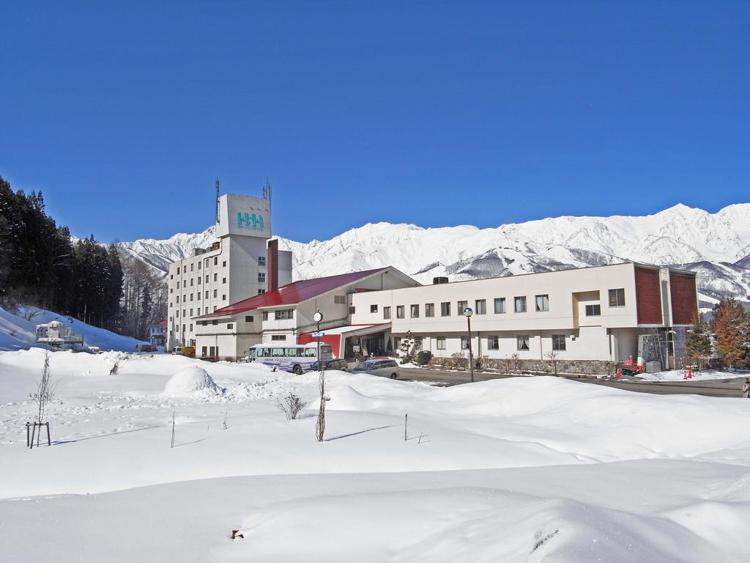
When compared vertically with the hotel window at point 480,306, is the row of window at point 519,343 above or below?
below

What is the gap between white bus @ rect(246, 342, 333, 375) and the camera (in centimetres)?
3756

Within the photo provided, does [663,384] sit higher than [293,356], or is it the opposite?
[293,356]

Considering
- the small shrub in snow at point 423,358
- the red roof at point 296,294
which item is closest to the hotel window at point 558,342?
the small shrub in snow at point 423,358

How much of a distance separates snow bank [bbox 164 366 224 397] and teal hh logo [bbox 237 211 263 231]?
191 feet

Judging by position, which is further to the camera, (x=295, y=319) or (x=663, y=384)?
(x=295, y=319)

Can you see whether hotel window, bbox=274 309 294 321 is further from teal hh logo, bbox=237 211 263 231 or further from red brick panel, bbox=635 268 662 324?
red brick panel, bbox=635 268 662 324

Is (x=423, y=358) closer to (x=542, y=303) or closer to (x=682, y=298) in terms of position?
(x=542, y=303)

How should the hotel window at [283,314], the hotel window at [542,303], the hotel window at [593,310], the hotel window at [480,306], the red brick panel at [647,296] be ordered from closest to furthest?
1. the red brick panel at [647,296]
2. the hotel window at [593,310]
3. the hotel window at [542,303]
4. the hotel window at [480,306]
5. the hotel window at [283,314]

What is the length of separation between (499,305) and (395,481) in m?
36.6

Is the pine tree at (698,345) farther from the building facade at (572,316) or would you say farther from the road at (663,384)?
the road at (663,384)

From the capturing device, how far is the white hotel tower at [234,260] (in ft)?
261

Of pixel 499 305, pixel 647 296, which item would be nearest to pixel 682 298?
pixel 647 296

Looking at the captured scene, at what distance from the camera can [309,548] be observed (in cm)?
591

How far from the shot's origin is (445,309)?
4831 cm
